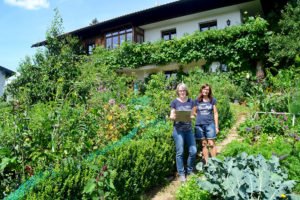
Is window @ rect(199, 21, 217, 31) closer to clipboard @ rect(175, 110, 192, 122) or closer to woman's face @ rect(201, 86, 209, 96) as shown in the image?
woman's face @ rect(201, 86, 209, 96)

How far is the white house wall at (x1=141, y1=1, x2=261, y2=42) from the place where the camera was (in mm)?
17703

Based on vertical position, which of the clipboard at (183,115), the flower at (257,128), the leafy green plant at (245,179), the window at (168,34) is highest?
the window at (168,34)

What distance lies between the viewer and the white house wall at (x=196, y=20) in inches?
697

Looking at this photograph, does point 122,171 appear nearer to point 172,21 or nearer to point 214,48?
point 214,48

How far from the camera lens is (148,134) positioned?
18.5ft

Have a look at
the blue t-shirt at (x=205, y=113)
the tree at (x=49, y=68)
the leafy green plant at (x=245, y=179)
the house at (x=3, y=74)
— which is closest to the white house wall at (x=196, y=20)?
the tree at (x=49, y=68)

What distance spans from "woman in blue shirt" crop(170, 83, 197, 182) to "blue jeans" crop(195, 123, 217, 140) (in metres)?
0.44

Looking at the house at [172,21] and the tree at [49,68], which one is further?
the house at [172,21]

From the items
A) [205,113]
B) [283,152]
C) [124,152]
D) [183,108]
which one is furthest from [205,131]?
[124,152]

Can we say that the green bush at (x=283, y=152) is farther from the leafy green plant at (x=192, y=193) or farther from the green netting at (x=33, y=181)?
the green netting at (x=33, y=181)

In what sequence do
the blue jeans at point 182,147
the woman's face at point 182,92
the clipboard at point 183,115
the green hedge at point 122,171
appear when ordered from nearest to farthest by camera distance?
1. the green hedge at point 122,171
2. the clipboard at point 183,115
3. the blue jeans at point 182,147
4. the woman's face at point 182,92

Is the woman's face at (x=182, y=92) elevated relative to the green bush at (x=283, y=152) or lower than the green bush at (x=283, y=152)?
elevated

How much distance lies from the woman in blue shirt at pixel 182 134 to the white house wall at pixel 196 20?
13.1 metres

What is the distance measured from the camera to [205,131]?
6.12m
